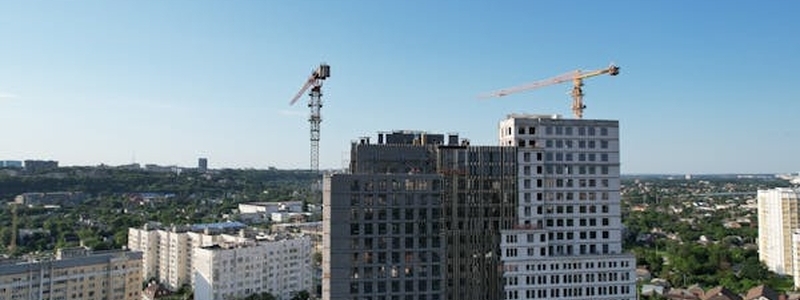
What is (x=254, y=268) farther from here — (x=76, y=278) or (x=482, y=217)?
(x=482, y=217)

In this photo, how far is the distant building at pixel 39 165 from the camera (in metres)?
178

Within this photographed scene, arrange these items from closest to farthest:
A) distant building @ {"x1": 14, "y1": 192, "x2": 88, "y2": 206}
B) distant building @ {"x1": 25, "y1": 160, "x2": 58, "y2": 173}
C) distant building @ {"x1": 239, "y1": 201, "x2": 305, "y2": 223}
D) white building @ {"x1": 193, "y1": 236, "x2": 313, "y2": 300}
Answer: white building @ {"x1": 193, "y1": 236, "x2": 313, "y2": 300} < distant building @ {"x1": 239, "y1": 201, "x2": 305, "y2": 223} < distant building @ {"x1": 14, "y1": 192, "x2": 88, "y2": 206} < distant building @ {"x1": 25, "y1": 160, "x2": 58, "y2": 173}

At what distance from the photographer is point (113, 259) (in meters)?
57.1

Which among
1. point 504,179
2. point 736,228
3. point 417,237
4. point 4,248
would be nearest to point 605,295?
point 504,179

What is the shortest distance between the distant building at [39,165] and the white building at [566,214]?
170960 mm

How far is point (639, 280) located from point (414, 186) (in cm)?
4717

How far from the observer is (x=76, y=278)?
180 ft

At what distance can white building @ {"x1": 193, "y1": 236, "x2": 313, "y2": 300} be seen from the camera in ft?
203

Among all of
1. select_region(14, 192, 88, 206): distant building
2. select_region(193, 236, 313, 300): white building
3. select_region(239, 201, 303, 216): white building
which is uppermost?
select_region(14, 192, 88, 206): distant building

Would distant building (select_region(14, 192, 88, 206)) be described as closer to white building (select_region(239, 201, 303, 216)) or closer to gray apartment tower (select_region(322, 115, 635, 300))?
white building (select_region(239, 201, 303, 216))

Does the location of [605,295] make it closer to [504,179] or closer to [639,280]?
[504,179]

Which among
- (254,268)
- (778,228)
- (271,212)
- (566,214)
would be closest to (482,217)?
(566,214)

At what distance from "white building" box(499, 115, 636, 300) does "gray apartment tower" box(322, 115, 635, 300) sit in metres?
0.06

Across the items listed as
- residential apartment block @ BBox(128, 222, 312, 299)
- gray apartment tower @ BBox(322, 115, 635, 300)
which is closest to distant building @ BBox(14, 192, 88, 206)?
residential apartment block @ BBox(128, 222, 312, 299)
